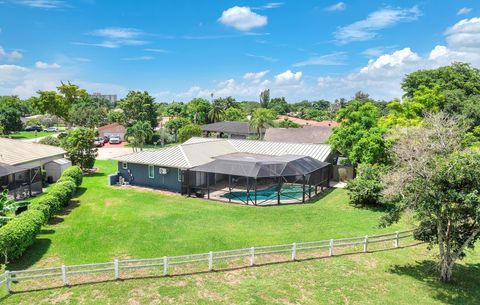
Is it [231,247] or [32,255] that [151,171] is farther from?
[231,247]

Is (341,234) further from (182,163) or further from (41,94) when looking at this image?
(41,94)

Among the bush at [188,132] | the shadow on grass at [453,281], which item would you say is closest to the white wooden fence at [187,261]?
the shadow on grass at [453,281]

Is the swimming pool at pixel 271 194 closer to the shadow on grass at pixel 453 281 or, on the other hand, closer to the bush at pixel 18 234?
the shadow on grass at pixel 453 281

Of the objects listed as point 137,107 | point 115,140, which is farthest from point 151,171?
point 137,107

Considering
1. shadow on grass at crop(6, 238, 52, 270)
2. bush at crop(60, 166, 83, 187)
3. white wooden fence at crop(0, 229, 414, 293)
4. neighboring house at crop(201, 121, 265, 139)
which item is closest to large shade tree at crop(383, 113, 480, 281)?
white wooden fence at crop(0, 229, 414, 293)

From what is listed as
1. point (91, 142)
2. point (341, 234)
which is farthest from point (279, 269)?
point (91, 142)
